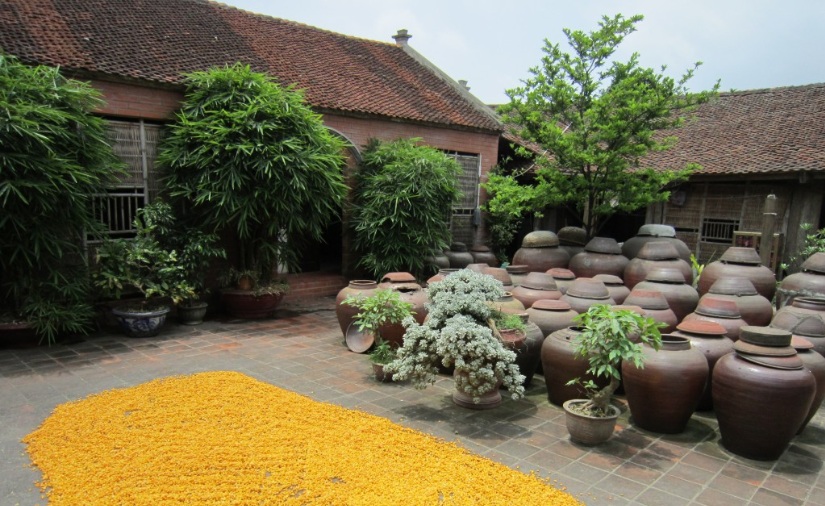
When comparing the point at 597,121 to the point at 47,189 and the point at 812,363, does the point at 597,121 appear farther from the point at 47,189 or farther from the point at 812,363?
the point at 47,189

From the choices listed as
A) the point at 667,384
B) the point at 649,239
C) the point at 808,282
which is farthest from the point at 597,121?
the point at 667,384

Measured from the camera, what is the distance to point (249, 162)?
7598 mm

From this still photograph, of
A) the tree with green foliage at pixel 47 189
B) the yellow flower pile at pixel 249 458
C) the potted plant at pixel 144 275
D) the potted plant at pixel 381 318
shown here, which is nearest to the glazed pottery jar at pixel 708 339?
the yellow flower pile at pixel 249 458

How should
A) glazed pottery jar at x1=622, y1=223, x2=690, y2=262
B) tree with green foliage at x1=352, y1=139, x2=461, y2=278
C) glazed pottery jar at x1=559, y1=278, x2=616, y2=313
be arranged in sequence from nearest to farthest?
glazed pottery jar at x1=559, y1=278, x2=616, y2=313 → glazed pottery jar at x1=622, y1=223, x2=690, y2=262 → tree with green foliage at x1=352, y1=139, x2=461, y2=278

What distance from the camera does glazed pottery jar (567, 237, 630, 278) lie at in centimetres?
857

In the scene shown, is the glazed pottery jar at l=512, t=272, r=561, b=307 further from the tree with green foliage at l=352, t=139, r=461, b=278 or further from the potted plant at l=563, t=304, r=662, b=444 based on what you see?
the tree with green foliage at l=352, t=139, r=461, b=278

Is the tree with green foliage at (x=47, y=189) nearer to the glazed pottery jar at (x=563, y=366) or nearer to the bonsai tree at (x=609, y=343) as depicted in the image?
the glazed pottery jar at (x=563, y=366)

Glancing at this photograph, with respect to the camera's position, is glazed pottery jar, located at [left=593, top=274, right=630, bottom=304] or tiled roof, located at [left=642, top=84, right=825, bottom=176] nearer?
glazed pottery jar, located at [left=593, top=274, right=630, bottom=304]

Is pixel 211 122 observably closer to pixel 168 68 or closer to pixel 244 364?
pixel 168 68

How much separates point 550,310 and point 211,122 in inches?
210

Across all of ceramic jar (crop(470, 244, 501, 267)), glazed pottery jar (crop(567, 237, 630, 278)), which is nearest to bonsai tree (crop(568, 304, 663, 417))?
glazed pottery jar (crop(567, 237, 630, 278))

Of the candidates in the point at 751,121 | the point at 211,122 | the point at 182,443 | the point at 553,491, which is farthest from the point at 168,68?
the point at 751,121

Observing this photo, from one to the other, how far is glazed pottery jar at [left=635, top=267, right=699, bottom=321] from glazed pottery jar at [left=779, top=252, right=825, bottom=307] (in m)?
1.24

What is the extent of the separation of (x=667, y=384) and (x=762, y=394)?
638 millimetres
